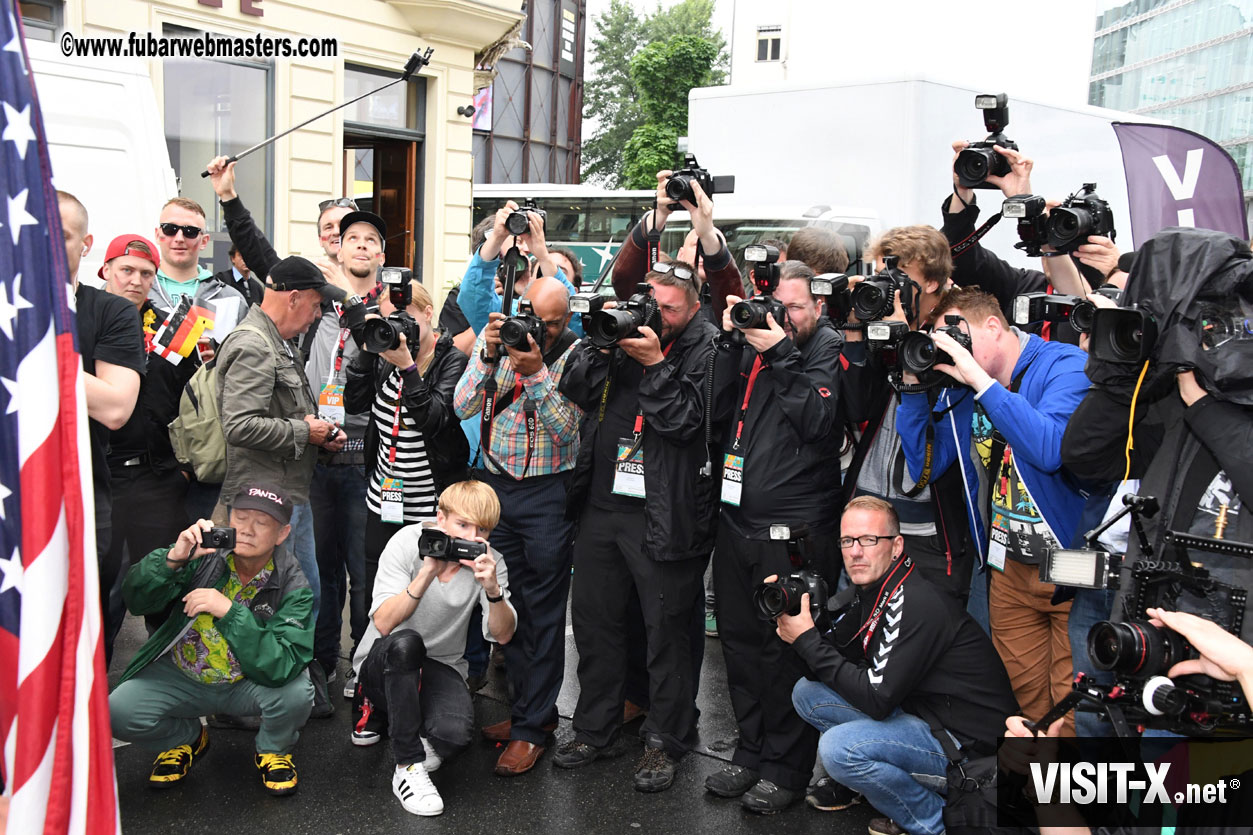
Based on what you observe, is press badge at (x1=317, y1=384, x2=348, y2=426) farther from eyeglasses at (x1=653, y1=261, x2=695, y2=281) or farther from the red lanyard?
the red lanyard

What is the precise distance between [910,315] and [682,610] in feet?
4.48

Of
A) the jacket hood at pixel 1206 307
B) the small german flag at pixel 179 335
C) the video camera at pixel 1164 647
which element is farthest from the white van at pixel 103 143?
the video camera at pixel 1164 647

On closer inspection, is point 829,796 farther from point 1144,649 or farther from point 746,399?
point 1144,649

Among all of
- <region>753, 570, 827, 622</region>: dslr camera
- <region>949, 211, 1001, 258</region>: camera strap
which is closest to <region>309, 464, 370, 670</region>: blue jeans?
<region>753, 570, 827, 622</region>: dslr camera

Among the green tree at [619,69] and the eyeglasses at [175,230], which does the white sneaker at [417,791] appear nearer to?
the eyeglasses at [175,230]

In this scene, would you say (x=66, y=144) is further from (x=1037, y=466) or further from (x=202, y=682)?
(x=1037, y=466)

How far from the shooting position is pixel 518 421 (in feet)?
14.6

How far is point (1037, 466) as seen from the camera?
352 centimetres

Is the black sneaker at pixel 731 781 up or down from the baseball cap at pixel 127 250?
down

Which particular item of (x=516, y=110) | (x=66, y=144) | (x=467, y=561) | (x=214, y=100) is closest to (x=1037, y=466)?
(x=467, y=561)

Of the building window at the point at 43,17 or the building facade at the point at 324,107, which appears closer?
the building window at the point at 43,17

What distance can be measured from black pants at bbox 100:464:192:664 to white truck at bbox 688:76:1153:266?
217 inches

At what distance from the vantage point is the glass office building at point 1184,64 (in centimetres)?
6141

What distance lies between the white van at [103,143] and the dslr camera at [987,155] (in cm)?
406
